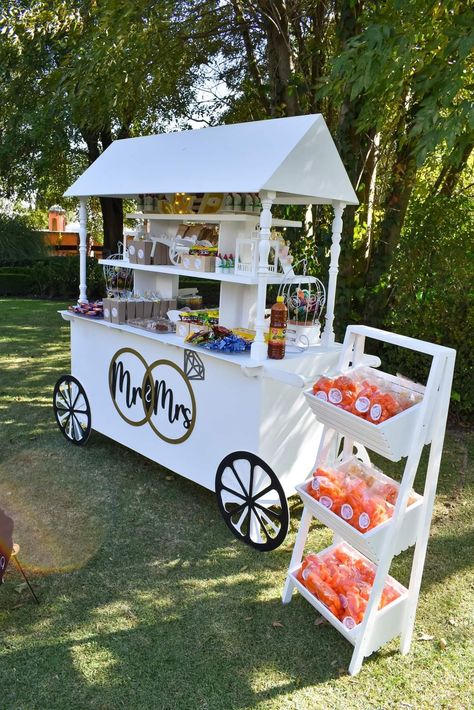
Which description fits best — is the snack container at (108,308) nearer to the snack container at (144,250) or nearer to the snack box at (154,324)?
the snack box at (154,324)

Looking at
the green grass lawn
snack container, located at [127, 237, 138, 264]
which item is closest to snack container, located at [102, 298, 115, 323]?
snack container, located at [127, 237, 138, 264]

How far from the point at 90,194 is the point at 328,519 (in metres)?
3.26

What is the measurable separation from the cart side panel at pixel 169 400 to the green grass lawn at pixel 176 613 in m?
0.36

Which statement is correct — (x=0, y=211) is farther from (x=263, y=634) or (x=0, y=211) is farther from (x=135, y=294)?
(x=263, y=634)

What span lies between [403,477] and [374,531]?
0.28 m

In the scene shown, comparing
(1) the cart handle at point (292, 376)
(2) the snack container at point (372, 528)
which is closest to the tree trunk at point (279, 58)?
(1) the cart handle at point (292, 376)

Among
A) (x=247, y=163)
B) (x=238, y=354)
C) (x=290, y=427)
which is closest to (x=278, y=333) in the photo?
(x=238, y=354)

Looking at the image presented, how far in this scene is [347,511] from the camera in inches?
105

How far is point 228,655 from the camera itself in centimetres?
274

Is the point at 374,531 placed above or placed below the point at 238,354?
below

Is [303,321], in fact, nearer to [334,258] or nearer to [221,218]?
[334,258]

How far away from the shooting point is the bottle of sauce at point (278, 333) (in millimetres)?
3527

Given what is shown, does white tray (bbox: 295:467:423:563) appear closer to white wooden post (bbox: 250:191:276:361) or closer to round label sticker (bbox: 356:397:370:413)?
round label sticker (bbox: 356:397:370:413)

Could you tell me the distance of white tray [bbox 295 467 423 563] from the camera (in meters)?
2.55
